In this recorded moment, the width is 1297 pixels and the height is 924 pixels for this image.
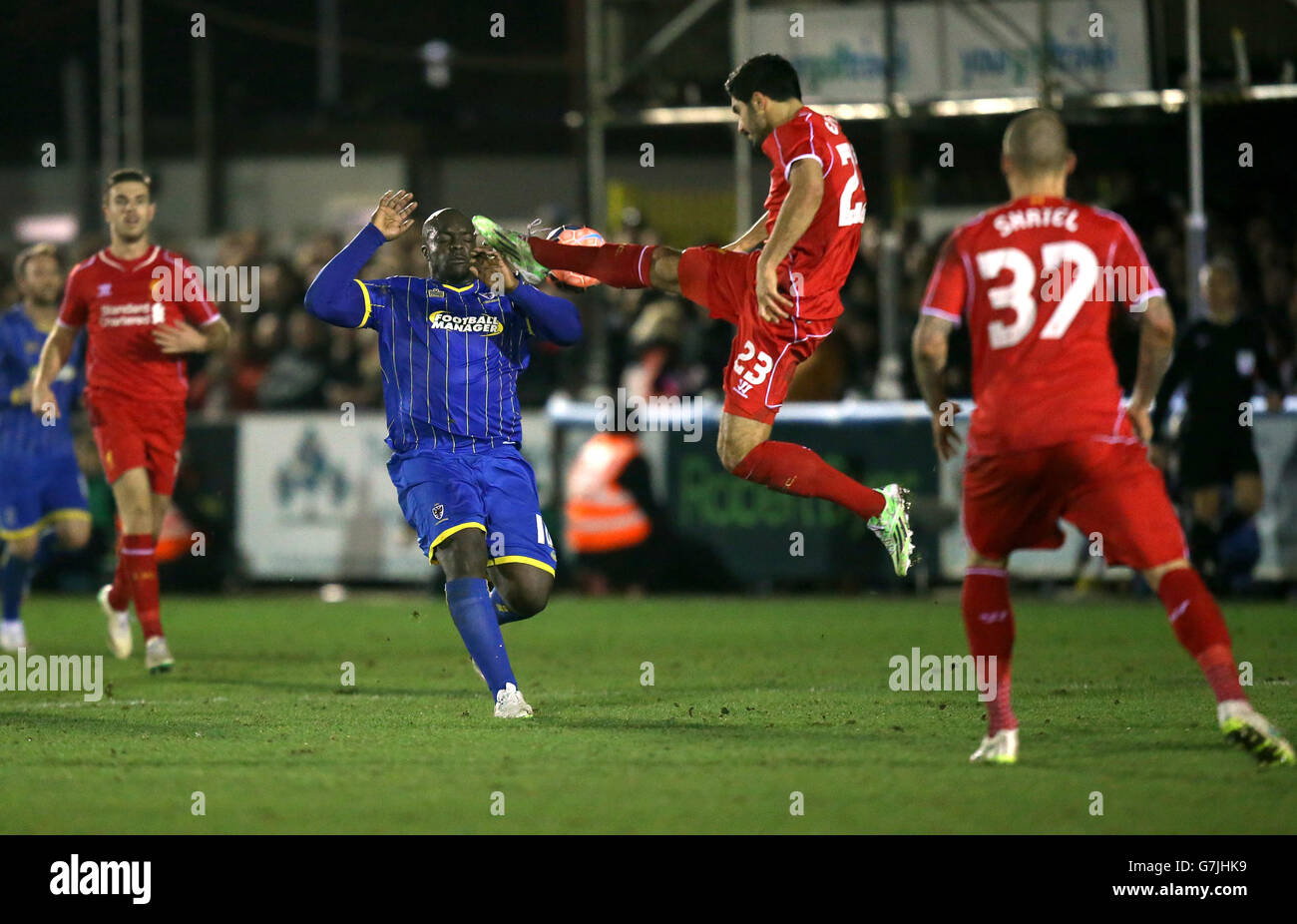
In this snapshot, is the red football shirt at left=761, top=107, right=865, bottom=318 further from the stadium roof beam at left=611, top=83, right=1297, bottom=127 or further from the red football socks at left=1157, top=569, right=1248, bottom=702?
the stadium roof beam at left=611, top=83, right=1297, bottom=127

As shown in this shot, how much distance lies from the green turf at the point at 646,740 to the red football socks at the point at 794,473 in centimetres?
96

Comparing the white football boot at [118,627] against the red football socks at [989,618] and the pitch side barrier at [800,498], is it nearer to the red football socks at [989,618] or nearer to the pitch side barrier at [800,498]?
the pitch side barrier at [800,498]

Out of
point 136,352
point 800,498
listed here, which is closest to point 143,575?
point 136,352

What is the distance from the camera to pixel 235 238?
21.2 m

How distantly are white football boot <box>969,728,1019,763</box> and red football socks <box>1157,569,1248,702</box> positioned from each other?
677mm

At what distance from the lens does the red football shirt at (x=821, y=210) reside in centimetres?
853

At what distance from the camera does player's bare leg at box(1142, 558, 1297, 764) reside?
21.5ft

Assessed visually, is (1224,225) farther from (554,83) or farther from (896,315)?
(554,83)

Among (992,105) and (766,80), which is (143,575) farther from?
(992,105)

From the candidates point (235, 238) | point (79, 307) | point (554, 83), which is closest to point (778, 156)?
point (79, 307)

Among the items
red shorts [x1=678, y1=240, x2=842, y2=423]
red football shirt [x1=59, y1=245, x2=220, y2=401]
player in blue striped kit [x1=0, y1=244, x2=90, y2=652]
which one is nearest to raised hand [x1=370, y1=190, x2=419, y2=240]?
red shorts [x1=678, y1=240, x2=842, y2=423]

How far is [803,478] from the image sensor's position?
930cm
